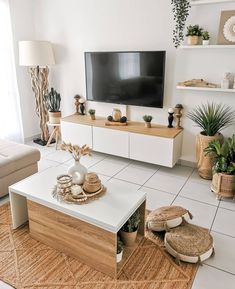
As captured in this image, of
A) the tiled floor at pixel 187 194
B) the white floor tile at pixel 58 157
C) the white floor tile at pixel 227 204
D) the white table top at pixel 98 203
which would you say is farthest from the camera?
the white floor tile at pixel 58 157

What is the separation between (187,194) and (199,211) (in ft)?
1.06

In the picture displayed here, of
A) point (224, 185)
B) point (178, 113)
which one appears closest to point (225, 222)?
point (224, 185)

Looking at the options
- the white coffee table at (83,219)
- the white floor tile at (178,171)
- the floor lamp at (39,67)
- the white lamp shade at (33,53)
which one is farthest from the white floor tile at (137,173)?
the white lamp shade at (33,53)

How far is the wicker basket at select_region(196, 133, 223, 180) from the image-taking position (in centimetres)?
294

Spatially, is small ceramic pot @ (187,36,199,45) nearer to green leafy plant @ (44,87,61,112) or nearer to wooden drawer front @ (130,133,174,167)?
wooden drawer front @ (130,133,174,167)

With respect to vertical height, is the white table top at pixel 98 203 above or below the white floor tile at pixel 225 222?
above

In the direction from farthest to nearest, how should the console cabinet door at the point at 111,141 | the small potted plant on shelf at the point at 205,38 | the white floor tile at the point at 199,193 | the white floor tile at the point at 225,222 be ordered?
the console cabinet door at the point at 111,141 → the small potted plant on shelf at the point at 205,38 → the white floor tile at the point at 199,193 → the white floor tile at the point at 225,222

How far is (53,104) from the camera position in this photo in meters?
4.11

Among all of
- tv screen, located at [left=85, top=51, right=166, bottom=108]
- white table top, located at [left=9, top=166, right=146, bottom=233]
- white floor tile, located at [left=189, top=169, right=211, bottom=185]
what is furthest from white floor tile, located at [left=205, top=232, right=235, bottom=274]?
tv screen, located at [left=85, top=51, right=166, bottom=108]

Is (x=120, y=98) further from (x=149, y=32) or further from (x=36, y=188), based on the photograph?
(x=36, y=188)

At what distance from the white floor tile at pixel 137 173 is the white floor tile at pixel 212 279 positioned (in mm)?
1340

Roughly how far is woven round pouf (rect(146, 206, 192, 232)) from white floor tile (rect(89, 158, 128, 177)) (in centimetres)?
116

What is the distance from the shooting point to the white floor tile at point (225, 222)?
2.21m

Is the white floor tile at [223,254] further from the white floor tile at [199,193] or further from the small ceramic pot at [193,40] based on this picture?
the small ceramic pot at [193,40]
